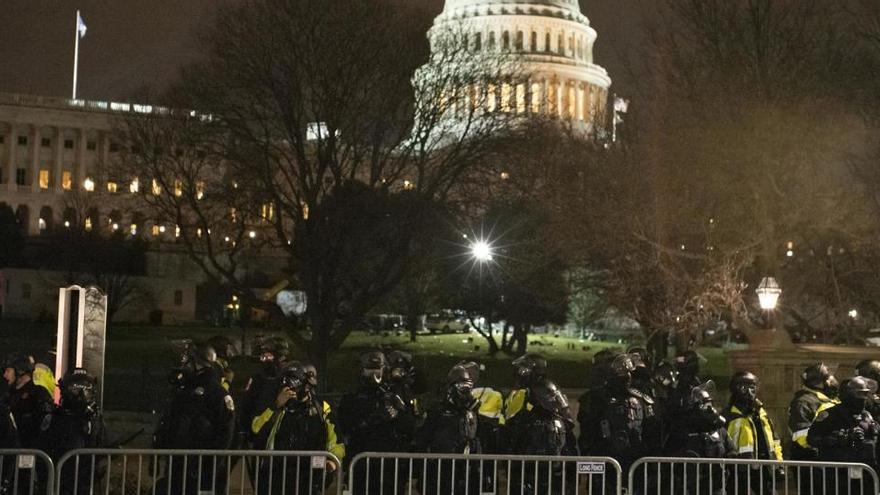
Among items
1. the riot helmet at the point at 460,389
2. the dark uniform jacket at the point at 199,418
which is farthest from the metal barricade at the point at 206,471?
the riot helmet at the point at 460,389

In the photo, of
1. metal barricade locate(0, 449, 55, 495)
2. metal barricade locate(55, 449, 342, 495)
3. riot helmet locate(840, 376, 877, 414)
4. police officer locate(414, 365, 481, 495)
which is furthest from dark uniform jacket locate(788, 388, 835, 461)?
metal barricade locate(0, 449, 55, 495)

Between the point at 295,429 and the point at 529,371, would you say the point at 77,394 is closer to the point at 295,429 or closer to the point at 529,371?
the point at 295,429

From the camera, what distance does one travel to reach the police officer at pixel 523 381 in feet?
41.5

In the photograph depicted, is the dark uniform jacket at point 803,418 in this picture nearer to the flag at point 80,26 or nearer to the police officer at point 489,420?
the police officer at point 489,420

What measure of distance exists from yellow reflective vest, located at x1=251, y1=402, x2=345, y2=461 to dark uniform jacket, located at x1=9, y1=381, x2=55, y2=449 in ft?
6.04

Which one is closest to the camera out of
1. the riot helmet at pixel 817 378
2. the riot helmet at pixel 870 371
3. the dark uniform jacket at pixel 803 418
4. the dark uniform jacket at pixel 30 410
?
the dark uniform jacket at pixel 30 410

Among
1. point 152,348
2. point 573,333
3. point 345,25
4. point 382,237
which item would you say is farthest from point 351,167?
point 573,333

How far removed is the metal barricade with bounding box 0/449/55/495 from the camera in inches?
376

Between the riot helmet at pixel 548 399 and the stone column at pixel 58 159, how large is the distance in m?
104

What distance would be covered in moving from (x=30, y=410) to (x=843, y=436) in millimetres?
7140

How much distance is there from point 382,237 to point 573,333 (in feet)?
161

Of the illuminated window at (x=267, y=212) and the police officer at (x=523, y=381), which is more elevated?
the illuminated window at (x=267, y=212)

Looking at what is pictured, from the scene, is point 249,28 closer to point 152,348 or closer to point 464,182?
point 464,182

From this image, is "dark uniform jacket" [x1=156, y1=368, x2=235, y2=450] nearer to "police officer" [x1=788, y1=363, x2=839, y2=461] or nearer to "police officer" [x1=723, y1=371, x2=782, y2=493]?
"police officer" [x1=723, y1=371, x2=782, y2=493]
